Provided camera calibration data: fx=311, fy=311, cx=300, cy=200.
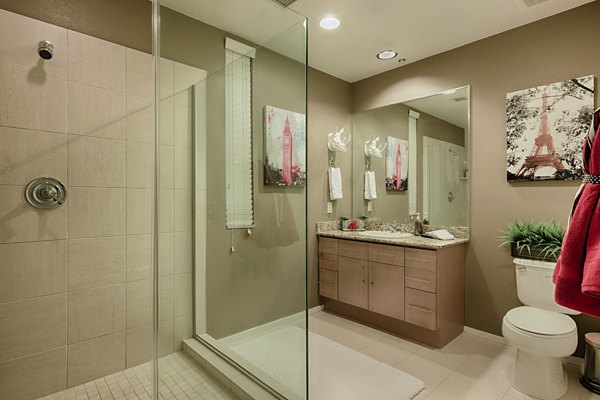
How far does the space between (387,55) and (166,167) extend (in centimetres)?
235

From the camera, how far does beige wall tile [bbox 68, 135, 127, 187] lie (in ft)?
6.06

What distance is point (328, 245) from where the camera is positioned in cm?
322

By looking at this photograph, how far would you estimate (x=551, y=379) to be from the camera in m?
1.87

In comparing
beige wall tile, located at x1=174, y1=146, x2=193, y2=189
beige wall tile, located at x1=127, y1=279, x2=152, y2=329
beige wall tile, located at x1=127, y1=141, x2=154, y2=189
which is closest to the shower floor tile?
beige wall tile, located at x1=127, y1=279, x2=152, y2=329

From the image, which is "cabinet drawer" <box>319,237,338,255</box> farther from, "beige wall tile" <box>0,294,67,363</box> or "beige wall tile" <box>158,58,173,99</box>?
"beige wall tile" <box>0,294,67,363</box>

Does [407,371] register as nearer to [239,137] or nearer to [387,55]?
[239,137]

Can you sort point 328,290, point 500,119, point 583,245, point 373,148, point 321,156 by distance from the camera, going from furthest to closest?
1. point 373,148
2. point 321,156
3. point 328,290
4. point 500,119
5. point 583,245

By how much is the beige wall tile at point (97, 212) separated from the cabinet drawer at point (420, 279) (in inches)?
84.7

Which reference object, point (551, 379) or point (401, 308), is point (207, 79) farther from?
point (551, 379)

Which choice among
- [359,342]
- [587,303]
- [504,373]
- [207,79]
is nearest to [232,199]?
[207,79]

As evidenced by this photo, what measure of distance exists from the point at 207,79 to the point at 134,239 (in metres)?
1.15

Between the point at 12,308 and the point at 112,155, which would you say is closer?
the point at 12,308

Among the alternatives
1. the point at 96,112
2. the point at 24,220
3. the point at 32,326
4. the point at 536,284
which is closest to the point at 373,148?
the point at 536,284

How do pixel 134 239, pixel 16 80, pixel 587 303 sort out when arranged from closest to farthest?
pixel 587 303 → pixel 16 80 → pixel 134 239
